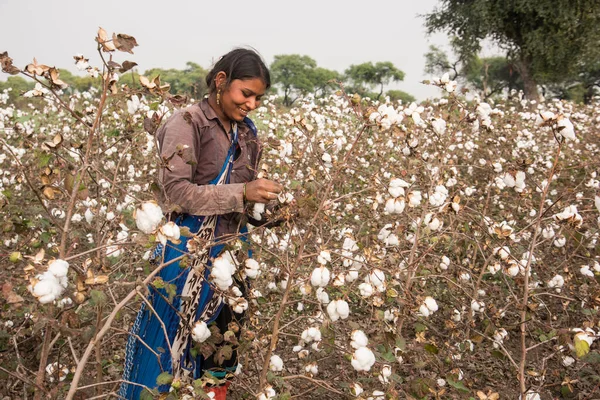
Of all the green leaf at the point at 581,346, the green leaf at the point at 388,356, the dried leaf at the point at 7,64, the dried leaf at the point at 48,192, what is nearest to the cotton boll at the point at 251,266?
the green leaf at the point at 388,356

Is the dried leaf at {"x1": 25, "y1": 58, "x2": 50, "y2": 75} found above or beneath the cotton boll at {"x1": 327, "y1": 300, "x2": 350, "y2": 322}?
above

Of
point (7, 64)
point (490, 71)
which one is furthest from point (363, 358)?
point (490, 71)

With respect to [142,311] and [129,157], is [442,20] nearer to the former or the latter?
[129,157]

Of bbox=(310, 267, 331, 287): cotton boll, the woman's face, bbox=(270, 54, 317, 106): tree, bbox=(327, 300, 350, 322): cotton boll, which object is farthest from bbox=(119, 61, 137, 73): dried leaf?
bbox=(270, 54, 317, 106): tree

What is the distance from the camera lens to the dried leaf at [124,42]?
123cm

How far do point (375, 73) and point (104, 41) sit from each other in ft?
256

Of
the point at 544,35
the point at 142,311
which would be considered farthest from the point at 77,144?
the point at 544,35

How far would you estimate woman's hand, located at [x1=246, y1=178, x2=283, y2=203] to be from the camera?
5.22ft

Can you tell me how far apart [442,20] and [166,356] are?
26.6 meters

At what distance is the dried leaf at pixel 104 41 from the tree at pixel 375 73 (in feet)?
250

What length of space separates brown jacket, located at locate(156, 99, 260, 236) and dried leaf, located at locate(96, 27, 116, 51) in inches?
15.7

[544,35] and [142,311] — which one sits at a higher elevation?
[544,35]

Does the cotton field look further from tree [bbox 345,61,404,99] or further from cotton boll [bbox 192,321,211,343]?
tree [bbox 345,61,404,99]

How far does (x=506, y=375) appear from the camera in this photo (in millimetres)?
3230
